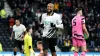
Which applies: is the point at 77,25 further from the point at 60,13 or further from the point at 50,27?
the point at 60,13

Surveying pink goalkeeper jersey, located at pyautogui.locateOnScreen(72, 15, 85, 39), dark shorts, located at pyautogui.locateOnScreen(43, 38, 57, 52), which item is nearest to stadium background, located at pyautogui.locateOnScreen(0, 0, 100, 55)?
pink goalkeeper jersey, located at pyautogui.locateOnScreen(72, 15, 85, 39)

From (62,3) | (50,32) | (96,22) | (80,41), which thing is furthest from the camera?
(62,3)

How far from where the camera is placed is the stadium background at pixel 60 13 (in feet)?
84.6

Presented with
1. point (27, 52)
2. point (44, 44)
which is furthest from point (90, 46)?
point (44, 44)

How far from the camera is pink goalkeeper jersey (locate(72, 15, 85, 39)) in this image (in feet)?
47.8

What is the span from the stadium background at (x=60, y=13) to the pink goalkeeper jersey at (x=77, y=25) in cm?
1019

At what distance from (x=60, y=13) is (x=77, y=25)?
46.0 ft

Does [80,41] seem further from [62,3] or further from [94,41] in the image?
[62,3]

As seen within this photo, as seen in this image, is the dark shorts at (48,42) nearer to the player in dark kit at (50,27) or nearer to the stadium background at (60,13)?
the player in dark kit at (50,27)

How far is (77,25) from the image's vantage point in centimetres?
1463

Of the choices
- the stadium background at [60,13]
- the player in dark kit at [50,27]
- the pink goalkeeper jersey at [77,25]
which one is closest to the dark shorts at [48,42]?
the player in dark kit at [50,27]

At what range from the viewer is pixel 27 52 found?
15586mm

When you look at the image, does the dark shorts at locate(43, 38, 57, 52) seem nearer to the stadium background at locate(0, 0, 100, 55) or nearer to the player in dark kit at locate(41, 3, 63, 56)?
the player in dark kit at locate(41, 3, 63, 56)

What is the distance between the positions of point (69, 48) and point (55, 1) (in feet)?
17.7
